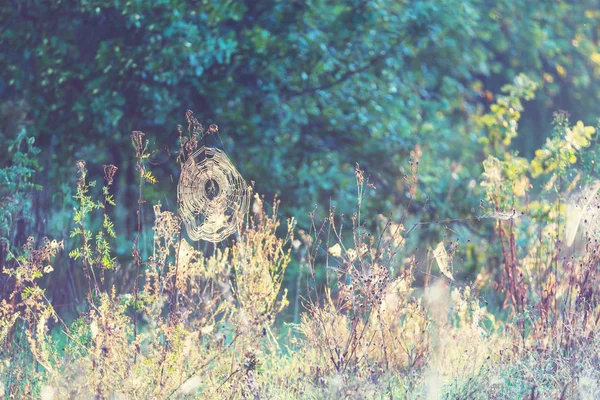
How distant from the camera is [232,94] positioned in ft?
22.1

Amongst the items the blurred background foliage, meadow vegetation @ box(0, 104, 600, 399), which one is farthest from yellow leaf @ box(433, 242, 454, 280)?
the blurred background foliage

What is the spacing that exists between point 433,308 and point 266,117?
2622mm

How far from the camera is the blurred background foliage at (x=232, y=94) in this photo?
6.41m

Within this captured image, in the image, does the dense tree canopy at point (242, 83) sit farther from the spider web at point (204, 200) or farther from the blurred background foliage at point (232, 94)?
the spider web at point (204, 200)

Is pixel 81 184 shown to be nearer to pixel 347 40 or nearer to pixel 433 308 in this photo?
pixel 433 308

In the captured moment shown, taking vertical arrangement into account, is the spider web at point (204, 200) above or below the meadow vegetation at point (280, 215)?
above

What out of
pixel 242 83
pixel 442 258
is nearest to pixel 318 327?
pixel 442 258

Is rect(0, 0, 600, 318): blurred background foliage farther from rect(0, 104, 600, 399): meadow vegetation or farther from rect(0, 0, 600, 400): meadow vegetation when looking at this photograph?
rect(0, 104, 600, 399): meadow vegetation

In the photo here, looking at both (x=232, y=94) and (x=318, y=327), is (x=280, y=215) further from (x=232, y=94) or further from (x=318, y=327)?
(x=318, y=327)

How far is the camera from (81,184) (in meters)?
3.75

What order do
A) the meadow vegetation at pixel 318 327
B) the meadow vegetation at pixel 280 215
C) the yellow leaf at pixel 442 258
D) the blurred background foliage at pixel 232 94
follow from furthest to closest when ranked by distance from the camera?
the blurred background foliage at pixel 232 94 < the yellow leaf at pixel 442 258 < the meadow vegetation at pixel 280 215 < the meadow vegetation at pixel 318 327

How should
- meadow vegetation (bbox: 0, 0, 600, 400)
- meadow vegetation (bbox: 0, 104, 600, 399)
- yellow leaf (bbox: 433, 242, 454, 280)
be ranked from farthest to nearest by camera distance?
yellow leaf (bbox: 433, 242, 454, 280) → meadow vegetation (bbox: 0, 0, 600, 400) → meadow vegetation (bbox: 0, 104, 600, 399)

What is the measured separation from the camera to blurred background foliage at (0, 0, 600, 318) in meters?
6.41

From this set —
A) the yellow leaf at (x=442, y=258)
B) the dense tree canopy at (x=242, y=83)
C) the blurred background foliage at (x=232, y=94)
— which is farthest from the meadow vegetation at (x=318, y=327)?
the dense tree canopy at (x=242, y=83)
